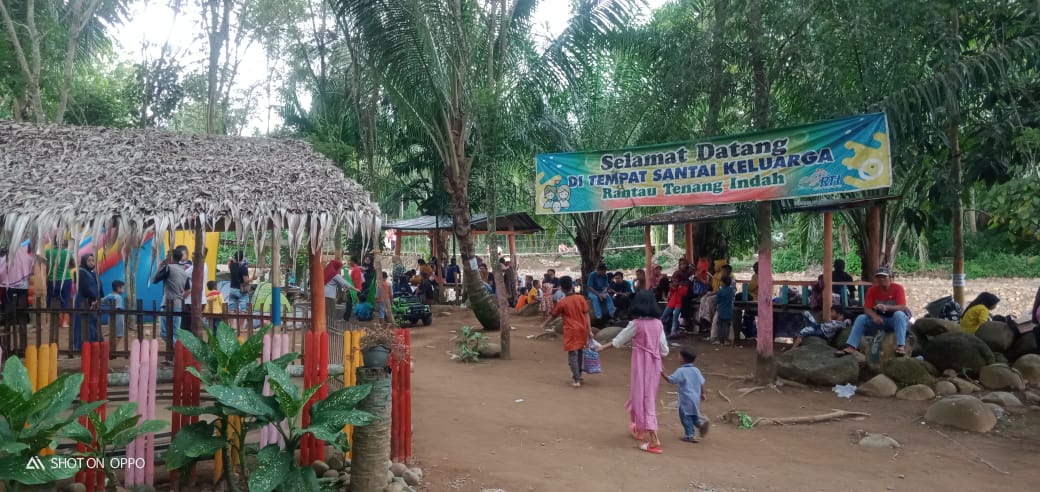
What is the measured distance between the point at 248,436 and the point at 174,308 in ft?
A: 11.7

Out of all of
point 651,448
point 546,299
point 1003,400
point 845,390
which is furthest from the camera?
point 546,299

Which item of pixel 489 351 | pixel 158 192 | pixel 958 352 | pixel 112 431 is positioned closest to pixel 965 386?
pixel 958 352

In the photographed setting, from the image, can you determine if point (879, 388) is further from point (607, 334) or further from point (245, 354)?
point (245, 354)

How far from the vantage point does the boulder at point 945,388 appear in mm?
8461

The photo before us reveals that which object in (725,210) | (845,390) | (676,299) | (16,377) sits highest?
(725,210)

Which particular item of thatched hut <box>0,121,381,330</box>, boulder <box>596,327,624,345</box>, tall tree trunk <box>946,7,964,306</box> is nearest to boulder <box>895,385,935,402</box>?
tall tree trunk <box>946,7,964,306</box>

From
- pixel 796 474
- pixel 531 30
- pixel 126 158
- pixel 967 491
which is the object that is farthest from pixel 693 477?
pixel 531 30

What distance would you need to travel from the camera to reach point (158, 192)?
5.90 meters

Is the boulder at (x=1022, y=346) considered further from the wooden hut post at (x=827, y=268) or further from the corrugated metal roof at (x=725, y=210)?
the corrugated metal roof at (x=725, y=210)

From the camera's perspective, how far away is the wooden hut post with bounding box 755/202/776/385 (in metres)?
8.93

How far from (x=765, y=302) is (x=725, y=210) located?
449 centimetres

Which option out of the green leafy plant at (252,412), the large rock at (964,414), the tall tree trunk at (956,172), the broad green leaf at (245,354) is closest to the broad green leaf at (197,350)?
the green leafy plant at (252,412)

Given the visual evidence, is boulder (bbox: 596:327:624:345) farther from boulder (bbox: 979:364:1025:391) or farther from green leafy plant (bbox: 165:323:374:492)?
green leafy plant (bbox: 165:323:374:492)

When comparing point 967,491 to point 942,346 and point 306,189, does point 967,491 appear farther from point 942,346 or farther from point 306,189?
point 306,189
